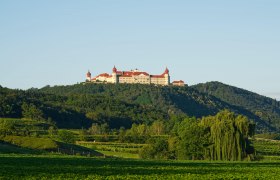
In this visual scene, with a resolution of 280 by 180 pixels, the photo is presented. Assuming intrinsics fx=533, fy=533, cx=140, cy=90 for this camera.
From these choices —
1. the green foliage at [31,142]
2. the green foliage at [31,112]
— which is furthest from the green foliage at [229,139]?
the green foliage at [31,112]


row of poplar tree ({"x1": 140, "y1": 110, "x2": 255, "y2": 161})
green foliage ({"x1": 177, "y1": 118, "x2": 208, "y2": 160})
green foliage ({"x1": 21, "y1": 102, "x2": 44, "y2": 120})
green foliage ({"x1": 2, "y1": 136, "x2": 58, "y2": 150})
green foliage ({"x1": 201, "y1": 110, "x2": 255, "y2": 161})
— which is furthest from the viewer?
green foliage ({"x1": 21, "y1": 102, "x2": 44, "y2": 120})

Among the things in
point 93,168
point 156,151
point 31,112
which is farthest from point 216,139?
point 31,112

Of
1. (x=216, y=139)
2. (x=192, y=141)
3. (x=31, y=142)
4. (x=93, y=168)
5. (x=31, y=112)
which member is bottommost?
(x=93, y=168)

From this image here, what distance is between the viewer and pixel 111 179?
39094mm

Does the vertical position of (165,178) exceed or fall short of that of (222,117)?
it falls short

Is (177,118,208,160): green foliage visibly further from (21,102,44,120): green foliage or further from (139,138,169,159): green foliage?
(21,102,44,120): green foliage

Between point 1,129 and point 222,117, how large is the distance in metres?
41.4

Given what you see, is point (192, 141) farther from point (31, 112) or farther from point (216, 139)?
point (31, 112)

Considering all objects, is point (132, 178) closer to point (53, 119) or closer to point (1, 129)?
point (1, 129)

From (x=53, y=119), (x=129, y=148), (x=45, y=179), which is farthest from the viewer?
(x=53, y=119)

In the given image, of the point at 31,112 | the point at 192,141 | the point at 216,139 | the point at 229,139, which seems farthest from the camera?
the point at 31,112

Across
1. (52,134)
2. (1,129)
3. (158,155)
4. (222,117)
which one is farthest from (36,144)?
(52,134)

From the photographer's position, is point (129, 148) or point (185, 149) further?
point (129, 148)

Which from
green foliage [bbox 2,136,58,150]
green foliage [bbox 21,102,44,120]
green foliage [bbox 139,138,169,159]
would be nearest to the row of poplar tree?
green foliage [bbox 139,138,169,159]
